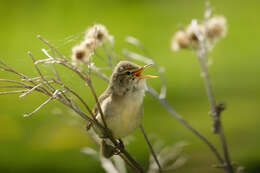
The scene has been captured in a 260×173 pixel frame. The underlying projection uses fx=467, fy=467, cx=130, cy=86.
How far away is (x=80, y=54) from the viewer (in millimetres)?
1575

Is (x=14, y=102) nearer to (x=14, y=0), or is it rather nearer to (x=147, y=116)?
(x=147, y=116)

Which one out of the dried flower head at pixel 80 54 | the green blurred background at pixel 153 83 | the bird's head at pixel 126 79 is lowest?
the bird's head at pixel 126 79

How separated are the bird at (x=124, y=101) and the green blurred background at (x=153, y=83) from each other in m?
0.16

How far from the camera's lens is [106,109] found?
155 centimetres

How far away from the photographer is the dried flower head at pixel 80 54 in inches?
61.6

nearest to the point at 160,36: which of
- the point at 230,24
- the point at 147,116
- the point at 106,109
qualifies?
the point at 230,24

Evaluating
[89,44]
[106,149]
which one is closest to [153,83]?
[106,149]

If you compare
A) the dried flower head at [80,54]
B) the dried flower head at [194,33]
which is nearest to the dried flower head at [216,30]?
the dried flower head at [194,33]

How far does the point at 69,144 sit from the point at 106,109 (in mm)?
1966

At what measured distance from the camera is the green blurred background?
330 centimetres

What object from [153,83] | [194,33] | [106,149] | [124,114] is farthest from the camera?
[153,83]

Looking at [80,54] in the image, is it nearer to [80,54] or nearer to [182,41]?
[80,54]

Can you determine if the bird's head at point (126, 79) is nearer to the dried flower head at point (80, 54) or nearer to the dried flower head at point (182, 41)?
the dried flower head at point (80, 54)

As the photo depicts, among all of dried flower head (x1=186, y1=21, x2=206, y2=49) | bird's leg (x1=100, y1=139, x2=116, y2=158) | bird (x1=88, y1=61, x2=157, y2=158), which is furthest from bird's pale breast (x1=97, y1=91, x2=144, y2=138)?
dried flower head (x1=186, y1=21, x2=206, y2=49)
